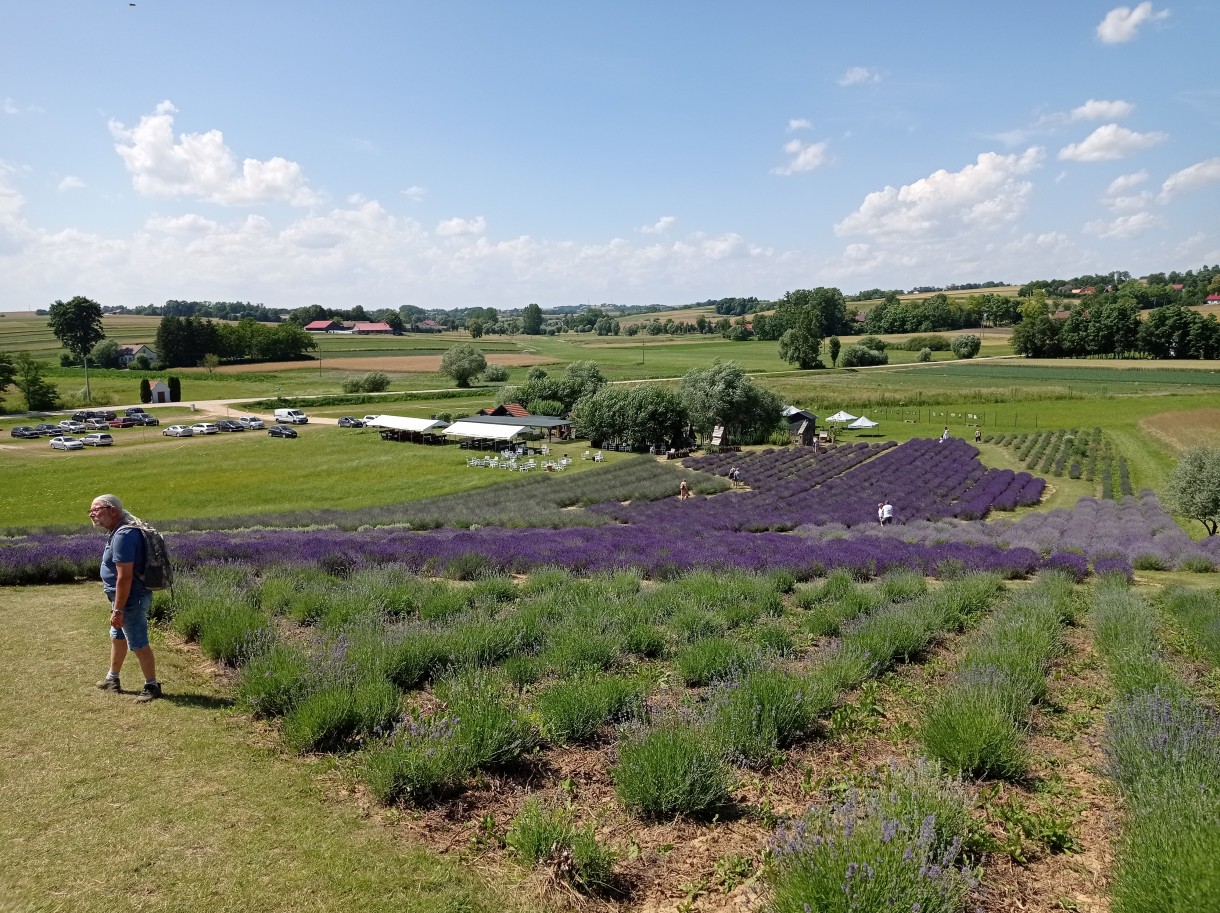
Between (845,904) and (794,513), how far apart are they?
29312 millimetres

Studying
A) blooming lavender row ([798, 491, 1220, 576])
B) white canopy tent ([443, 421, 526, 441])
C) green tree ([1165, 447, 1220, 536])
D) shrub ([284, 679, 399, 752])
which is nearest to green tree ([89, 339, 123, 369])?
white canopy tent ([443, 421, 526, 441])

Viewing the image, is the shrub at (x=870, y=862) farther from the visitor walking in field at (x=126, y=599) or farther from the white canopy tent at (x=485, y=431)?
the white canopy tent at (x=485, y=431)

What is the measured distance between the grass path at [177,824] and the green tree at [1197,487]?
3406cm

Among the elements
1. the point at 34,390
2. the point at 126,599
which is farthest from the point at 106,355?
the point at 126,599

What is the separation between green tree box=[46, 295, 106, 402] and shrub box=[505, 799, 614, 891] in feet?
496

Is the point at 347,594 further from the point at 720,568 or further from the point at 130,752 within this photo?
the point at 720,568

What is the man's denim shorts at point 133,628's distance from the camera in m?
7.16

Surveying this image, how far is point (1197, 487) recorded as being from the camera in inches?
1143

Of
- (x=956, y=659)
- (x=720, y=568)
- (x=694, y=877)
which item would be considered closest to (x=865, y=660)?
(x=956, y=659)

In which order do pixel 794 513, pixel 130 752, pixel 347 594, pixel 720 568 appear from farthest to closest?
pixel 794 513
pixel 720 568
pixel 347 594
pixel 130 752

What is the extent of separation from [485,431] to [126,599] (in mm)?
55996

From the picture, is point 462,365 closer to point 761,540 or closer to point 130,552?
point 761,540

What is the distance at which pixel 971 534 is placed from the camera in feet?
74.3

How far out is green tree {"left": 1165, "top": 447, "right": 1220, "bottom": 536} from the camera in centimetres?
2861
